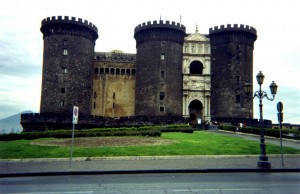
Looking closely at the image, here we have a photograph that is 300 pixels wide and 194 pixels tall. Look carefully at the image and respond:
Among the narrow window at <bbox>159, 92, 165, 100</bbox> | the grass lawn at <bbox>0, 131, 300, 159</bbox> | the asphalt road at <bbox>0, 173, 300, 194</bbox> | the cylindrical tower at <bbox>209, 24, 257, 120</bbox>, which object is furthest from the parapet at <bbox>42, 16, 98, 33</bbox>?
the asphalt road at <bbox>0, 173, 300, 194</bbox>

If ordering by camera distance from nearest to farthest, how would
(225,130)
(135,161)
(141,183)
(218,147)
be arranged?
(141,183)
(135,161)
(218,147)
(225,130)

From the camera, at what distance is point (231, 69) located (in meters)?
53.6

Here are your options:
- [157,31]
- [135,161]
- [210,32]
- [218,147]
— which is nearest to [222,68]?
[210,32]

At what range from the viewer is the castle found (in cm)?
5125

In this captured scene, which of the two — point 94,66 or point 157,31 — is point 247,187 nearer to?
point 157,31

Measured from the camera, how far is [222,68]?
177 ft

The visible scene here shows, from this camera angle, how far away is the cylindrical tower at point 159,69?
52.0 m

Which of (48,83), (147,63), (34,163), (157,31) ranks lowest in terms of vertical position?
(34,163)

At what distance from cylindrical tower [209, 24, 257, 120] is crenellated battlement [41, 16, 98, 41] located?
20430 mm

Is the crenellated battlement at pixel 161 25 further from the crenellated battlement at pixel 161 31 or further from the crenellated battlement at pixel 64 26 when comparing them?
the crenellated battlement at pixel 64 26

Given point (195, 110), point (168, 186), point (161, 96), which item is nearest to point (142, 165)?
point (168, 186)

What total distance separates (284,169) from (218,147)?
23.3ft

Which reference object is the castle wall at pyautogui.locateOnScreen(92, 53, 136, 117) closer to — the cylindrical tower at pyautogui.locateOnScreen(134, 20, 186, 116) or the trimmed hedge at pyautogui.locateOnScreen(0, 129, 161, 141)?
the cylindrical tower at pyautogui.locateOnScreen(134, 20, 186, 116)

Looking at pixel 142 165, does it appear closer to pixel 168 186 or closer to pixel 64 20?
pixel 168 186
